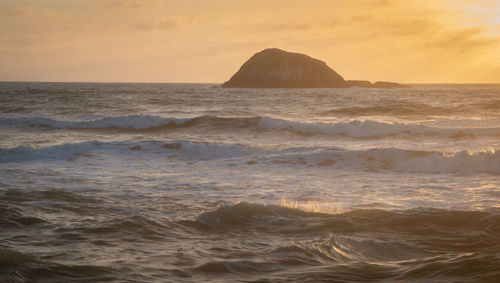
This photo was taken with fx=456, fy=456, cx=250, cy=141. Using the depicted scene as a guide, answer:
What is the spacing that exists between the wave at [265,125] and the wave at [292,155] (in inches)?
232

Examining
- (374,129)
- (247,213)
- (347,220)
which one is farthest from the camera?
(374,129)

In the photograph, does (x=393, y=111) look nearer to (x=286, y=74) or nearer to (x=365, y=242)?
(x=365, y=242)

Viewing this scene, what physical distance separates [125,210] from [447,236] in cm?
496

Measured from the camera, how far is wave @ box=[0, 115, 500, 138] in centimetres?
1997

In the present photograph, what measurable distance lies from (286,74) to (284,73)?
0.59 meters

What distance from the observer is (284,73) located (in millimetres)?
121062

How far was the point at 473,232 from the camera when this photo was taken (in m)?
6.37

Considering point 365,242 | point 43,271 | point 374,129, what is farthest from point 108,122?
point 365,242

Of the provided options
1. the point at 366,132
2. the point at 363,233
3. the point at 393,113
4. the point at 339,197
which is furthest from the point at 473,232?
the point at 393,113

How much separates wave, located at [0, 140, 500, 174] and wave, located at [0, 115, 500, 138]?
19.3 ft

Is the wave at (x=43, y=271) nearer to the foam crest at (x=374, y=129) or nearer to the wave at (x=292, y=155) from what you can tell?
the wave at (x=292, y=155)

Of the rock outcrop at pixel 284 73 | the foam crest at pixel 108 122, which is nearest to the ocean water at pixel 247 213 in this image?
the foam crest at pixel 108 122

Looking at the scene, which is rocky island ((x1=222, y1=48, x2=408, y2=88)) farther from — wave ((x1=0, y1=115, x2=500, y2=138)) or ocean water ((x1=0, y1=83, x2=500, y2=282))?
ocean water ((x1=0, y1=83, x2=500, y2=282))

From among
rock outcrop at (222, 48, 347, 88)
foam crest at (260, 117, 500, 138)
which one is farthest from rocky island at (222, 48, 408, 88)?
foam crest at (260, 117, 500, 138)
